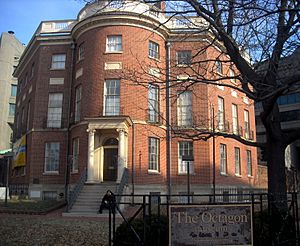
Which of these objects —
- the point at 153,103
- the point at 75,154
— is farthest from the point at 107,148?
the point at 153,103

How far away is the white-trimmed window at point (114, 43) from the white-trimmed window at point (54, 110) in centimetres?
559

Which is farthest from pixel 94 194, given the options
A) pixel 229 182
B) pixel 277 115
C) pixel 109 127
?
pixel 277 115

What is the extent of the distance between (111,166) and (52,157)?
213 inches

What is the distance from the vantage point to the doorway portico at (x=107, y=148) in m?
22.7

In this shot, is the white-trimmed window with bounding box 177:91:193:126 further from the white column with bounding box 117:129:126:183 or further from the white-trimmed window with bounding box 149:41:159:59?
the white column with bounding box 117:129:126:183

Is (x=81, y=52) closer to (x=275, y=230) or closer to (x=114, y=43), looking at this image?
(x=114, y=43)

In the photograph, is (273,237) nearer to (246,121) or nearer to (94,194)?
(94,194)

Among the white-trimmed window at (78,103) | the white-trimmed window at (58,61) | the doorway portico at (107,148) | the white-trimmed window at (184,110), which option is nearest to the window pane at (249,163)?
the white-trimmed window at (184,110)

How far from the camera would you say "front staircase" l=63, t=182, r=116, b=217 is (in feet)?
63.1

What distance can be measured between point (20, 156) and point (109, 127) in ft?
36.9

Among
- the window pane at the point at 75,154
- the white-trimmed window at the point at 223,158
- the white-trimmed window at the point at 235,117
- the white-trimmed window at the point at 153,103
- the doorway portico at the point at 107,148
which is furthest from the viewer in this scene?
the white-trimmed window at the point at 235,117

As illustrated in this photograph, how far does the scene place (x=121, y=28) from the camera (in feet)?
82.2

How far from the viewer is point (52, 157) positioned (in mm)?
26812

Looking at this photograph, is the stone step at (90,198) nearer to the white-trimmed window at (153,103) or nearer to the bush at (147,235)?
the white-trimmed window at (153,103)
